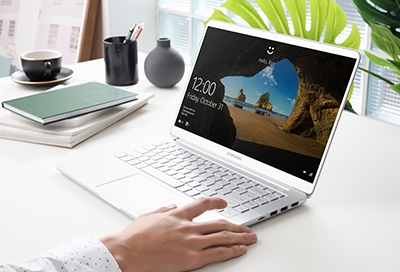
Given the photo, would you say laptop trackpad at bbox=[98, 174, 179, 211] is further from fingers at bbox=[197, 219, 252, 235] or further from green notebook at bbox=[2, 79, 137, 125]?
green notebook at bbox=[2, 79, 137, 125]

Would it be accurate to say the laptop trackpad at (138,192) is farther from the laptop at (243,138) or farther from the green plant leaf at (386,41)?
the green plant leaf at (386,41)

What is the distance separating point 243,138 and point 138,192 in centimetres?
24

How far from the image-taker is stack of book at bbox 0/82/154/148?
1.21 m

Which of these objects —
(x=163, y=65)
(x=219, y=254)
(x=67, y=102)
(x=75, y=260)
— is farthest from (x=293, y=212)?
(x=163, y=65)

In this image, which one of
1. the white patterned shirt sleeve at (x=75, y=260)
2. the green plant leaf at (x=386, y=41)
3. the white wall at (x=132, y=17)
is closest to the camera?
the white patterned shirt sleeve at (x=75, y=260)

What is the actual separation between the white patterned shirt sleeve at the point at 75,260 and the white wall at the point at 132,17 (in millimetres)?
2193

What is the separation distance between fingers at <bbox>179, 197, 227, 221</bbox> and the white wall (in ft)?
6.95

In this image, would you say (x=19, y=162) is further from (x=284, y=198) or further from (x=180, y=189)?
(x=284, y=198)

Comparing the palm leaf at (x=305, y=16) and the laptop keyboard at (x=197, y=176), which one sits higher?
the palm leaf at (x=305, y=16)

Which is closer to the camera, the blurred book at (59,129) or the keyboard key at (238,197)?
the keyboard key at (238,197)

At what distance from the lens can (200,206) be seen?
83 cm

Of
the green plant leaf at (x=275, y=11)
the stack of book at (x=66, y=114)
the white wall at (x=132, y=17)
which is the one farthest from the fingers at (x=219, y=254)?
the white wall at (x=132, y=17)

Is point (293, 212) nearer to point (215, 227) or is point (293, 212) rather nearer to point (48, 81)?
point (215, 227)

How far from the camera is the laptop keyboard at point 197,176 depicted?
90cm
